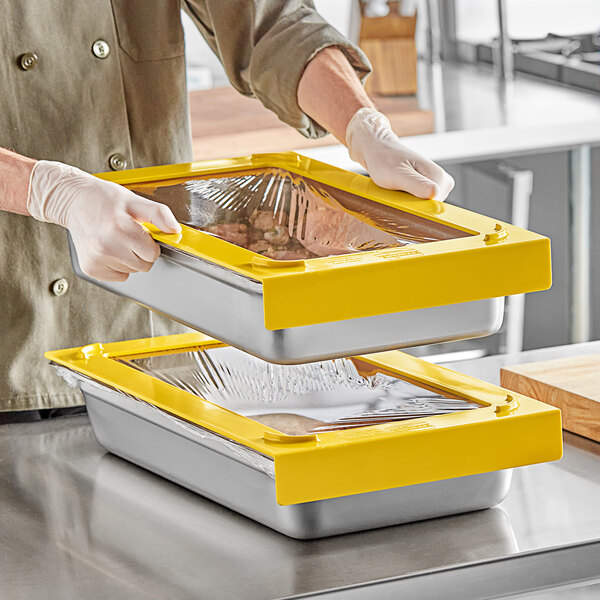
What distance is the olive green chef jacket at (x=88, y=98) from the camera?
1312 millimetres

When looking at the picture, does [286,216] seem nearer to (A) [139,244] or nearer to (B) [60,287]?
(A) [139,244]

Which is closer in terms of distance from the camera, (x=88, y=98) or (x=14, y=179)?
(x=14, y=179)

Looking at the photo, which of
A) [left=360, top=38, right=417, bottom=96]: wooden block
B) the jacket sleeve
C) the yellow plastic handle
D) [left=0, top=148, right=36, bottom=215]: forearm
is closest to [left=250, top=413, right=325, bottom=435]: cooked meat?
the yellow plastic handle

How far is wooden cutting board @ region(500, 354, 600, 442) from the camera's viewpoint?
114 centimetres

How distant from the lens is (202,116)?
9.21ft

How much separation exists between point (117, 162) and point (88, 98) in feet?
0.28

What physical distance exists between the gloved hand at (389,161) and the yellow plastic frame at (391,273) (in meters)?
0.12

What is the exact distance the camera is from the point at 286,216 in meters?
1.08

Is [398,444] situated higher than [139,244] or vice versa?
[139,244]

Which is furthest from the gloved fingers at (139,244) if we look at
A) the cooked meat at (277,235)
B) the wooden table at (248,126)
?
the wooden table at (248,126)

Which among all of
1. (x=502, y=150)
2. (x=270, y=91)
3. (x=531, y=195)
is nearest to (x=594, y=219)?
(x=531, y=195)

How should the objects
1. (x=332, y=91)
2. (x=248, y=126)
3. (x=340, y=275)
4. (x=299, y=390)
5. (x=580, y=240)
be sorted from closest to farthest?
(x=340, y=275), (x=299, y=390), (x=332, y=91), (x=248, y=126), (x=580, y=240)

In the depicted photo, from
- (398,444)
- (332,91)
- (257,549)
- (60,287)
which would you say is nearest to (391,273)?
(398,444)

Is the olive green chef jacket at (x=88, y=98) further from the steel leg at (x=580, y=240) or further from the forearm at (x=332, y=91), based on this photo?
the steel leg at (x=580, y=240)
